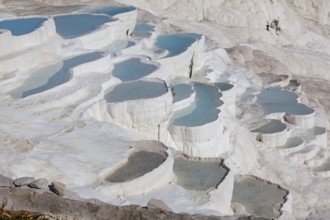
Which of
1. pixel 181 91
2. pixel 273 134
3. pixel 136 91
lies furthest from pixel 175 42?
pixel 136 91

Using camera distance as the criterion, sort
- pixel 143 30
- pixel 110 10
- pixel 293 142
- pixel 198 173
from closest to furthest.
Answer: pixel 198 173 → pixel 293 142 → pixel 143 30 → pixel 110 10

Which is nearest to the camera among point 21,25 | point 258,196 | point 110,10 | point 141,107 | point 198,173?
point 198,173

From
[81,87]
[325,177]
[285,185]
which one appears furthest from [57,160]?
[325,177]

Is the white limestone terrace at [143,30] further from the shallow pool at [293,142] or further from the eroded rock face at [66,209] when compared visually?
the eroded rock face at [66,209]

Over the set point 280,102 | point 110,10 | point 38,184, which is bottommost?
point 280,102

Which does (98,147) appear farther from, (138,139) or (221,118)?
(221,118)

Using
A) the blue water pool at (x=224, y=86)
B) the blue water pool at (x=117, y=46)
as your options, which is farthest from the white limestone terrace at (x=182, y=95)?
the blue water pool at (x=117, y=46)

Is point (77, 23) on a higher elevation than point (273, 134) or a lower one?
higher

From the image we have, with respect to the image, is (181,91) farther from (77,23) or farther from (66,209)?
(66,209)

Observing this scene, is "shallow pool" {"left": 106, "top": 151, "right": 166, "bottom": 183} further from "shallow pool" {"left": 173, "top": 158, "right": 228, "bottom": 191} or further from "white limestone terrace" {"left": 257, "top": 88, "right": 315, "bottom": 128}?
"white limestone terrace" {"left": 257, "top": 88, "right": 315, "bottom": 128}
